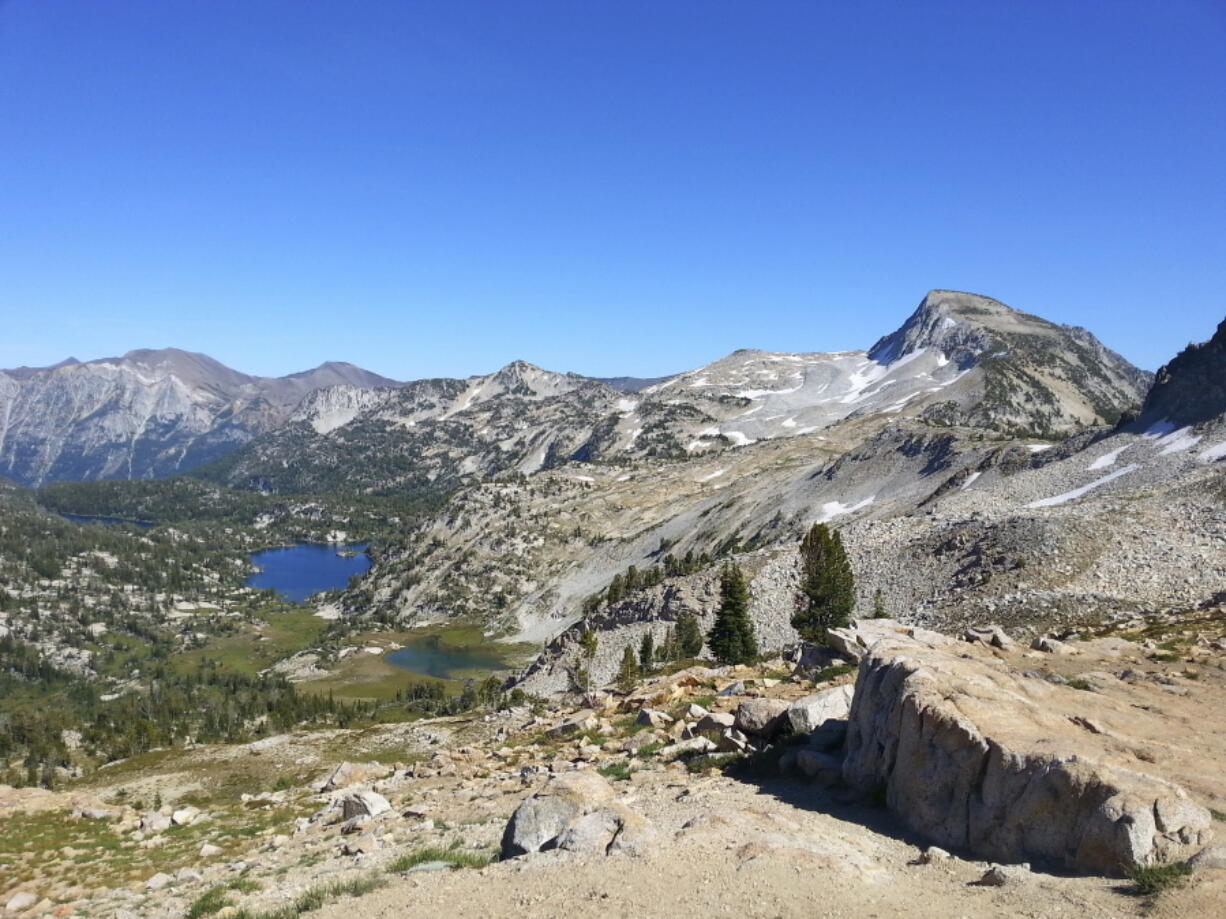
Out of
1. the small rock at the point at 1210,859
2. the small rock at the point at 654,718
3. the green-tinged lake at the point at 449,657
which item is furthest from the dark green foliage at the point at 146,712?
the small rock at the point at 1210,859

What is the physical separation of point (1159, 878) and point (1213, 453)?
79.3 m

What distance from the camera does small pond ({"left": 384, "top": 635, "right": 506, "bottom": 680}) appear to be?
14312cm

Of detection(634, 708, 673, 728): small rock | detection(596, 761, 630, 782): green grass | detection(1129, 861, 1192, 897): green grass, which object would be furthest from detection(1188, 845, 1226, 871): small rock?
detection(634, 708, 673, 728): small rock

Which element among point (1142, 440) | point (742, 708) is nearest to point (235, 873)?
point (742, 708)

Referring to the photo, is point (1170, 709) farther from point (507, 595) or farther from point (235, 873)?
point (507, 595)

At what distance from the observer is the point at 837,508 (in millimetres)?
120750

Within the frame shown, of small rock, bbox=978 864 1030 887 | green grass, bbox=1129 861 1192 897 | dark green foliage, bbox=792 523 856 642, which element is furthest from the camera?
dark green foliage, bbox=792 523 856 642

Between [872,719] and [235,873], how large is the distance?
61.1ft

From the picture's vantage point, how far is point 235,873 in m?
A: 20.3

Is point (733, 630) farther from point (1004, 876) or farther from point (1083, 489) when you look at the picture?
point (1004, 876)

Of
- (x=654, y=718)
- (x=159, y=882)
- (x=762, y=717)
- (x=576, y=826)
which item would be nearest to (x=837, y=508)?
(x=654, y=718)

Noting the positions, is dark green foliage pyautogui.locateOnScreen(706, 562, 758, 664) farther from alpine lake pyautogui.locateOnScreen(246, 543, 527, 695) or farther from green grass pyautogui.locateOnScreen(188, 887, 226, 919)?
alpine lake pyautogui.locateOnScreen(246, 543, 527, 695)

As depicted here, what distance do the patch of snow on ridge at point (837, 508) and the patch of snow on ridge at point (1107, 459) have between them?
36.7m

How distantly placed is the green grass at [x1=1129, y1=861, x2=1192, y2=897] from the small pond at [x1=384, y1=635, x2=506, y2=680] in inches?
5341
